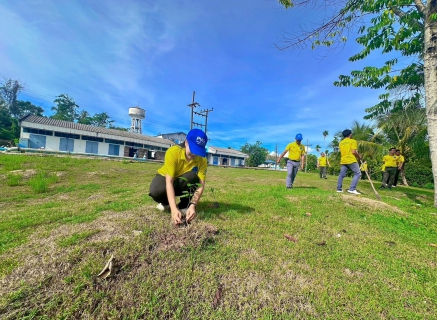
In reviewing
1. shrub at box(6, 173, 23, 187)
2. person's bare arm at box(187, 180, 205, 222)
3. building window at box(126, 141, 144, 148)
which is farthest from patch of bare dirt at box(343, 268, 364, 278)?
building window at box(126, 141, 144, 148)

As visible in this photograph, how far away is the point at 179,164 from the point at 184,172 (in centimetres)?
16

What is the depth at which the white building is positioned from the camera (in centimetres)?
2142

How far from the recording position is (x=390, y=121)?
955 cm

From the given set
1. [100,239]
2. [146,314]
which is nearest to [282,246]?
[146,314]

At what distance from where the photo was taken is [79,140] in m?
24.3

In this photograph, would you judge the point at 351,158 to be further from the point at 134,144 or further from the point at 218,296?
the point at 134,144

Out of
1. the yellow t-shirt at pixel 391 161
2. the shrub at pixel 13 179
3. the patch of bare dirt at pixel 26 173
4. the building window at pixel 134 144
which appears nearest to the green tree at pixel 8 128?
the building window at pixel 134 144

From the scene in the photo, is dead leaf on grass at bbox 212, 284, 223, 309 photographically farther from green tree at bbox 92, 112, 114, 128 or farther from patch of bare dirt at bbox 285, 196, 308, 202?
green tree at bbox 92, 112, 114, 128

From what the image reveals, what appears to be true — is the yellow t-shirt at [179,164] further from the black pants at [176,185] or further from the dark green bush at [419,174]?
the dark green bush at [419,174]

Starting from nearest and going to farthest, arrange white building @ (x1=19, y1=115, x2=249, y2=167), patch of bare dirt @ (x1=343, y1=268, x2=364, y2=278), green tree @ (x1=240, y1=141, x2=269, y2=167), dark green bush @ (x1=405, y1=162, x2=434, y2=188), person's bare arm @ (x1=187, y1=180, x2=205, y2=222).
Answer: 1. patch of bare dirt @ (x1=343, y1=268, x2=364, y2=278)
2. person's bare arm @ (x1=187, y1=180, x2=205, y2=222)
3. dark green bush @ (x1=405, y1=162, x2=434, y2=188)
4. white building @ (x1=19, y1=115, x2=249, y2=167)
5. green tree @ (x1=240, y1=141, x2=269, y2=167)

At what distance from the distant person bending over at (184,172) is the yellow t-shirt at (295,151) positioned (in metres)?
→ 3.91

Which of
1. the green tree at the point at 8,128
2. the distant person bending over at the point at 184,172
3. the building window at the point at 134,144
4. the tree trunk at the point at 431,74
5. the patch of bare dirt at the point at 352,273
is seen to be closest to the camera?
the patch of bare dirt at the point at 352,273

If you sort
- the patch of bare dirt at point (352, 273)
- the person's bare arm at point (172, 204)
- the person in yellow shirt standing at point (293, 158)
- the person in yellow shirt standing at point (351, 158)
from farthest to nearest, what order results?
the person in yellow shirt standing at point (293, 158) < the person in yellow shirt standing at point (351, 158) < the person's bare arm at point (172, 204) < the patch of bare dirt at point (352, 273)

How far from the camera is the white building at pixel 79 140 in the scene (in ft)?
70.3
